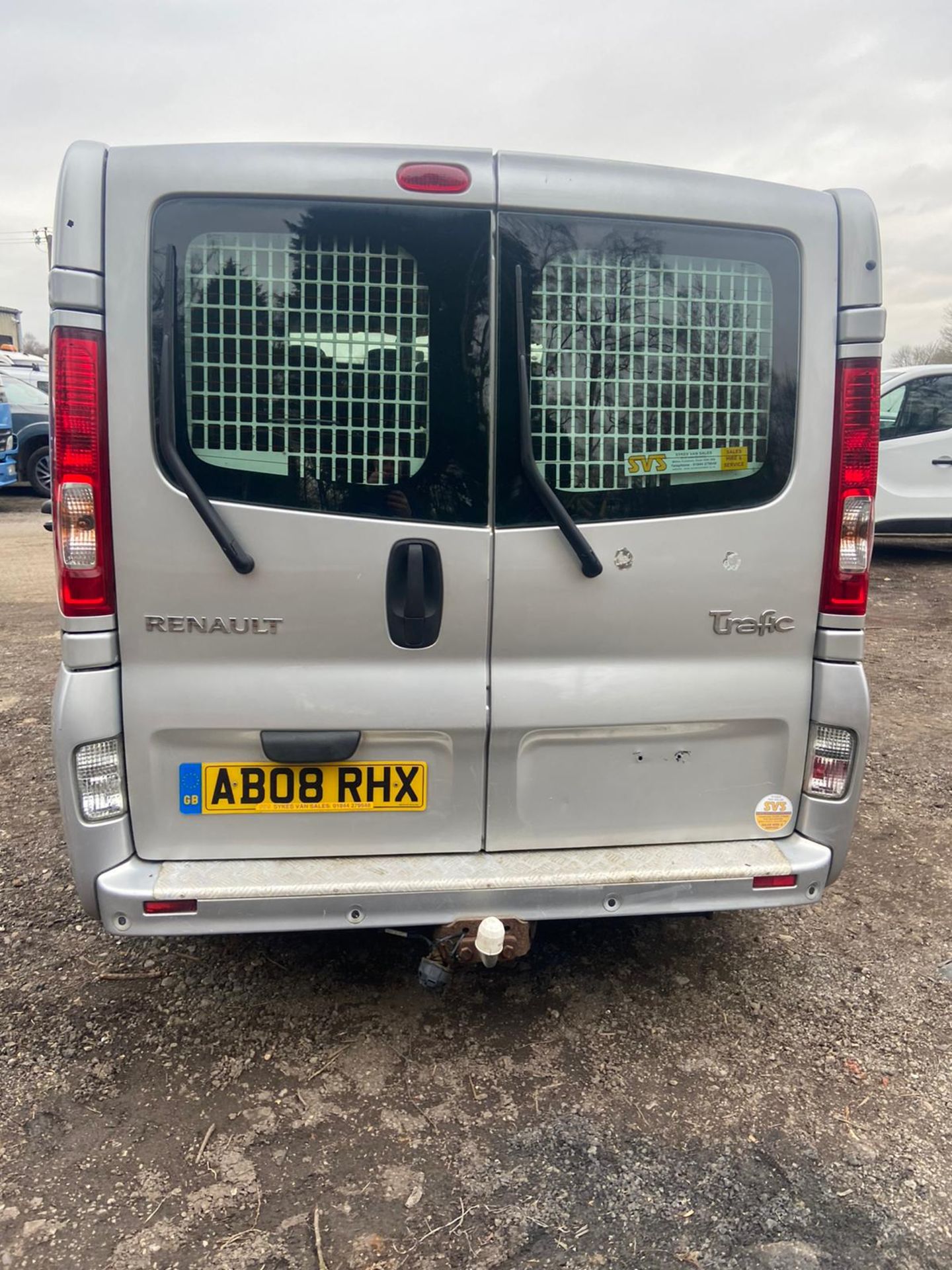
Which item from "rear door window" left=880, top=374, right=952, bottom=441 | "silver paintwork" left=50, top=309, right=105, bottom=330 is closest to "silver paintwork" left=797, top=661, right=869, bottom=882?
"silver paintwork" left=50, top=309, right=105, bottom=330

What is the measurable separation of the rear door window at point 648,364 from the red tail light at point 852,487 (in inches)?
5.2

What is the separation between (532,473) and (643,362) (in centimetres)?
42

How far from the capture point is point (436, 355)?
2.47 metres

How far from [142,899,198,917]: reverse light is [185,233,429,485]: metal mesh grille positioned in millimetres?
1105

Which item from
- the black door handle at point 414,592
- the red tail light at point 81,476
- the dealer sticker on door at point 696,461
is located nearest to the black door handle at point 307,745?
the black door handle at point 414,592

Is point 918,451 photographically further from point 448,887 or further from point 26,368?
point 26,368

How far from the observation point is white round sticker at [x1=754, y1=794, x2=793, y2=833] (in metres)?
2.80

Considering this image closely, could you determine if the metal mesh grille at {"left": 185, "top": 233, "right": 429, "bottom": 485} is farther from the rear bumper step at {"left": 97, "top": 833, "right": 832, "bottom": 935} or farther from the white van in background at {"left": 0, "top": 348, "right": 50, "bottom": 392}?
the white van in background at {"left": 0, "top": 348, "right": 50, "bottom": 392}

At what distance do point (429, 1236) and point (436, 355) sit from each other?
2060mm

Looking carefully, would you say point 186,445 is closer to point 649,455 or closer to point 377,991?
point 649,455

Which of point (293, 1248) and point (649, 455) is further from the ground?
point (649, 455)

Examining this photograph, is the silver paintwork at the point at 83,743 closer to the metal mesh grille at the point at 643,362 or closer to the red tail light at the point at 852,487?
the metal mesh grille at the point at 643,362

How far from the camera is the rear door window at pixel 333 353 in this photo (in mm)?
2383

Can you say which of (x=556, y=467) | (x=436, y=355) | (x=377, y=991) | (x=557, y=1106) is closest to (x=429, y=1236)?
(x=557, y=1106)
